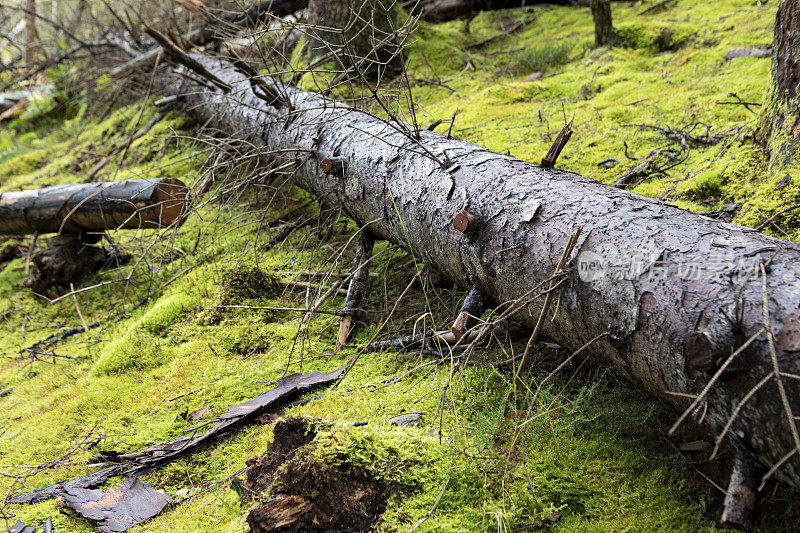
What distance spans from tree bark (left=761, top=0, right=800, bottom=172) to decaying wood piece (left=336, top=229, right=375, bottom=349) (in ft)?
7.69

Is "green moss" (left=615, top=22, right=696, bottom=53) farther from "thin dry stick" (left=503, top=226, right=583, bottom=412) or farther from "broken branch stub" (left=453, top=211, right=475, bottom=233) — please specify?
"thin dry stick" (left=503, top=226, right=583, bottom=412)

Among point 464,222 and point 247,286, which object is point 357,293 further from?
point 464,222

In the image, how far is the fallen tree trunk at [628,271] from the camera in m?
1.42

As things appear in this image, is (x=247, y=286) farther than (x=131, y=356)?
Yes

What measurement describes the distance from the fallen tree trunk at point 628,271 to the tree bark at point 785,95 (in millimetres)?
1345

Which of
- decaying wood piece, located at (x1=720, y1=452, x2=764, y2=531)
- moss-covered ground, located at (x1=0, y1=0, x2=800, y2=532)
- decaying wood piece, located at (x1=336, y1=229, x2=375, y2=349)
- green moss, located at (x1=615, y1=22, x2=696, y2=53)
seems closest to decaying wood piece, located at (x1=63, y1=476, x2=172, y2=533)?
moss-covered ground, located at (x1=0, y1=0, x2=800, y2=532)

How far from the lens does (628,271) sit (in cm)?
179

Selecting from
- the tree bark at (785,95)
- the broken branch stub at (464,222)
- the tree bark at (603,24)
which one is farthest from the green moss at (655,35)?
the broken branch stub at (464,222)

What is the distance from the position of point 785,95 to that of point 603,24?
3.28 meters

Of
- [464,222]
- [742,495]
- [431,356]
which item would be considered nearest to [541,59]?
[464,222]

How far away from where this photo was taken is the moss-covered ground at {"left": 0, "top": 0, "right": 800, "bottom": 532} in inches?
69.6

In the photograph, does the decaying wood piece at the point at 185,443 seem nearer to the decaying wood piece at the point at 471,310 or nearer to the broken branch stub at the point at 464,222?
the decaying wood piece at the point at 471,310

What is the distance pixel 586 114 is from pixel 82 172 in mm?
6724

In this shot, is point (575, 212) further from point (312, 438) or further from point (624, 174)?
point (624, 174)
